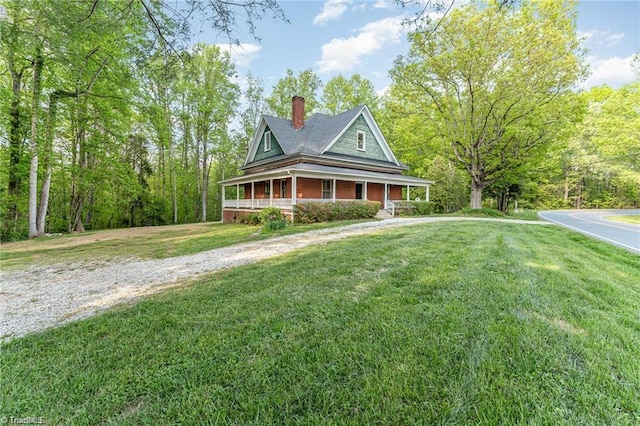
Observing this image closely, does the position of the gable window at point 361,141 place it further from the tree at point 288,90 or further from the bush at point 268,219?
the tree at point 288,90

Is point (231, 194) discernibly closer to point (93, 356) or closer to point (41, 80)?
point (41, 80)

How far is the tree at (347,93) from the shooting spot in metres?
31.2

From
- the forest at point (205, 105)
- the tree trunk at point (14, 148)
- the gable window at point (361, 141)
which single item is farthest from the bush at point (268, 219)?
the tree trunk at point (14, 148)

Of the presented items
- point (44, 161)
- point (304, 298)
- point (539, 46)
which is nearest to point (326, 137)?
point (539, 46)

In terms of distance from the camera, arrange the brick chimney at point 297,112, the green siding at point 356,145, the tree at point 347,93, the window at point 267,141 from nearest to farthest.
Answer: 1. the green siding at point 356,145
2. the brick chimney at point 297,112
3. the window at point 267,141
4. the tree at point 347,93

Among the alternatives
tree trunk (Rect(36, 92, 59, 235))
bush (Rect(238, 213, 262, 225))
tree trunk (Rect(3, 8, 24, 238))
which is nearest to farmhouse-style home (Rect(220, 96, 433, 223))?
bush (Rect(238, 213, 262, 225))

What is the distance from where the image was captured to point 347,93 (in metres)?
31.2

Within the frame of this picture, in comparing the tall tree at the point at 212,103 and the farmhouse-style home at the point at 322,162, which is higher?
the tall tree at the point at 212,103

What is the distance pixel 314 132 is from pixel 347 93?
13.9 m

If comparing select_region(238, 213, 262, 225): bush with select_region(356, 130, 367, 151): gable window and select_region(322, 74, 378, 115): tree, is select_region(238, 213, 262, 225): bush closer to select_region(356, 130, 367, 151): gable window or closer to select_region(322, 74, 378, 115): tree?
select_region(356, 130, 367, 151): gable window

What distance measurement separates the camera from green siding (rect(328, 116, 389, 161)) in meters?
19.6

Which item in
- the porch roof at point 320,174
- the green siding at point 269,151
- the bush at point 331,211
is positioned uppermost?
the green siding at point 269,151

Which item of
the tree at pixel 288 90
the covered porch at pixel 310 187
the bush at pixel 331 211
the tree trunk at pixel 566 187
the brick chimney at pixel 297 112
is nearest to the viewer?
the bush at pixel 331 211

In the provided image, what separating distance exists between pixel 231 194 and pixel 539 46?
2832 cm
